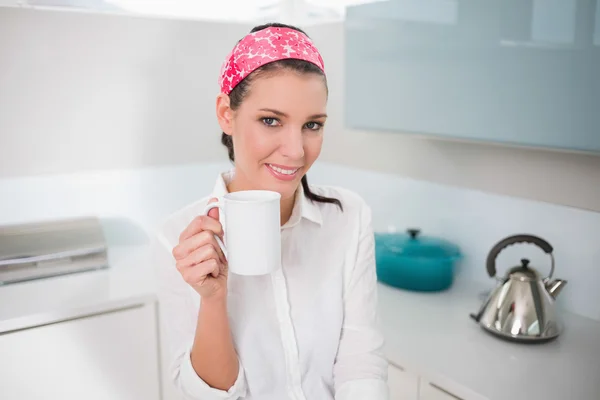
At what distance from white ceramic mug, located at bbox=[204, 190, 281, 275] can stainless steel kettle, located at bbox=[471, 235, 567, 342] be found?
856mm

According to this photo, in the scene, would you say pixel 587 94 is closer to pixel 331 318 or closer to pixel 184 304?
pixel 331 318

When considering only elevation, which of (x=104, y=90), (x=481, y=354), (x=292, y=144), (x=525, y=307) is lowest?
(x=481, y=354)

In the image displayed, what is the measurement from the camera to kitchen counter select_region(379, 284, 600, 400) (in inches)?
51.1

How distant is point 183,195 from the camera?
2412mm

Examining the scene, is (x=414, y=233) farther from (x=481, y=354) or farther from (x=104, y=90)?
(x=104, y=90)

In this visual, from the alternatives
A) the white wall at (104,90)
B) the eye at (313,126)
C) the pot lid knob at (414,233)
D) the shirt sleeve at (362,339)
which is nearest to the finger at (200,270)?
the eye at (313,126)

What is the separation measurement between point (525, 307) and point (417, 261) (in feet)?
1.35

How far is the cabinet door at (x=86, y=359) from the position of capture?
1597 mm

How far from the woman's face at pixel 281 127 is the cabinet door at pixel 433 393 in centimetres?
67

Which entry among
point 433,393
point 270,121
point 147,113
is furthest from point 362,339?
point 147,113

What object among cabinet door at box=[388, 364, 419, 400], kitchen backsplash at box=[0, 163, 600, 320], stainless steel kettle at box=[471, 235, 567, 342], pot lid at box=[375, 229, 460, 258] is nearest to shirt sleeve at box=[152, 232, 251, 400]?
cabinet door at box=[388, 364, 419, 400]

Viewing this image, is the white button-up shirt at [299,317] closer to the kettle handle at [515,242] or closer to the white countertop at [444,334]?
the white countertop at [444,334]

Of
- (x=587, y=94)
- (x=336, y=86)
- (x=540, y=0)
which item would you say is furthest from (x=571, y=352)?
(x=336, y=86)

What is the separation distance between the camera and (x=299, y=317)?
122 centimetres
